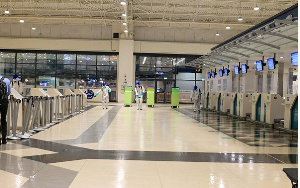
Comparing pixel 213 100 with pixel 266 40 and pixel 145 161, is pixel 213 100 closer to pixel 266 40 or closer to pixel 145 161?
pixel 266 40

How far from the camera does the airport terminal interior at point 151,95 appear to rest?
20.2ft

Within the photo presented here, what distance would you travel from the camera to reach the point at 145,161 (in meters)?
6.84

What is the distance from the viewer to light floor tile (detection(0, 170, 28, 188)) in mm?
4969

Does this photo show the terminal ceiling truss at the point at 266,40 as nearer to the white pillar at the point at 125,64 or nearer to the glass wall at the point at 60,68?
the white pillar at the point at 125,64

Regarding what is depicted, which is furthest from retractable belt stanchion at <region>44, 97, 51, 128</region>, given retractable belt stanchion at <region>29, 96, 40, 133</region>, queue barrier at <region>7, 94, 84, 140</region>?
retractable belt stanchion at <region>29, 96, 40, 133</region>

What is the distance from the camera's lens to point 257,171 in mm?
6180

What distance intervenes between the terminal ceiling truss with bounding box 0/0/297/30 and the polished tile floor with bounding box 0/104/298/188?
15.4 m

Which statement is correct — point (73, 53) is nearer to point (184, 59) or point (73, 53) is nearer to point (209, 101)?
point (184, 59)

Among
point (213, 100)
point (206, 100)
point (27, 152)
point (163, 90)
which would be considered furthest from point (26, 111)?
point (163, 90)

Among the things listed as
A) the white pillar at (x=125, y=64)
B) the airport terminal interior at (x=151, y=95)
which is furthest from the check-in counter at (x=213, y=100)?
the white pillar at (x=125, y=64)

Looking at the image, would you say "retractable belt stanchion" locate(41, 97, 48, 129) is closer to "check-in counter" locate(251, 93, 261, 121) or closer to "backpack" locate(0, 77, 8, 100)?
"backpack" locate(0, 77, 8, 100)

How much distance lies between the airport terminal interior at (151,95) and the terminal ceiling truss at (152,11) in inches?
4.4

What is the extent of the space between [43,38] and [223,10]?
16297mm

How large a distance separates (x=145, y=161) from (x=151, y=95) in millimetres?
21506
